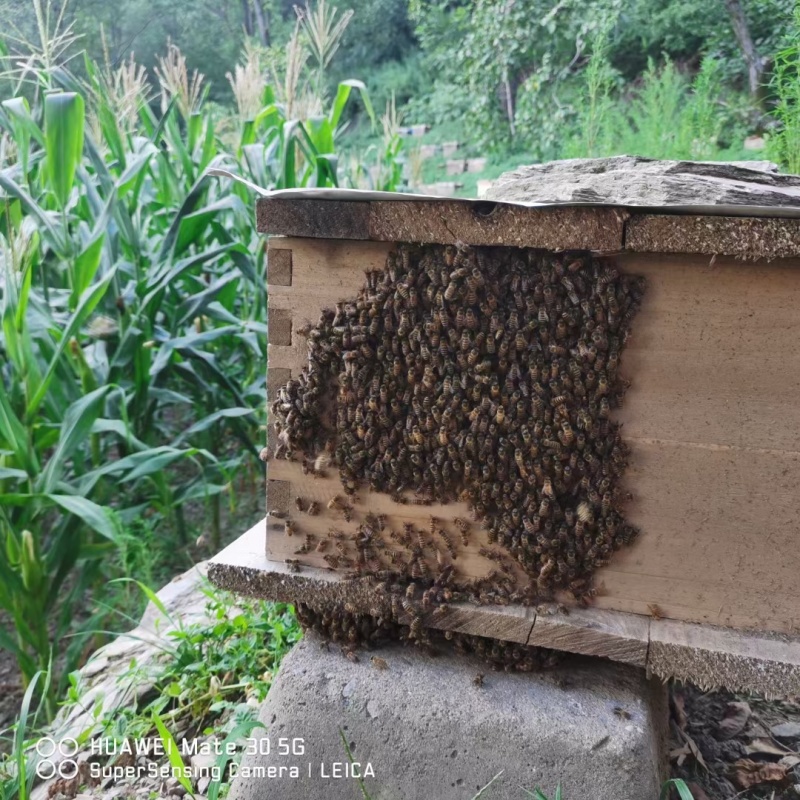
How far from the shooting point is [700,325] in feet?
4.50

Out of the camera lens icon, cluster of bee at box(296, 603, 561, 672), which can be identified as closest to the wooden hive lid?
cluster of bee at box(296, 603, 561, 672)

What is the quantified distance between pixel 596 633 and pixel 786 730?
3.07ft

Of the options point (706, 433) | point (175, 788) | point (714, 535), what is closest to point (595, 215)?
point (706, 433)

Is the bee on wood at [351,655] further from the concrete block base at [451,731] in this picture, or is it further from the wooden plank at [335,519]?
the wooden plank at [335,519]

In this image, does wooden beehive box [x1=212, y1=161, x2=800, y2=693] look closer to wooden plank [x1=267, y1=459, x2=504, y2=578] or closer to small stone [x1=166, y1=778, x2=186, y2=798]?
wooden plank [x1=267, y1=459, x2=504, y2=578]

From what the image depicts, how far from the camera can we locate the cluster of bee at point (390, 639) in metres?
1.69

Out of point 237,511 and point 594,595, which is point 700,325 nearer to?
point 594,595

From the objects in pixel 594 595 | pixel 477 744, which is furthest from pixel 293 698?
pixel 594 595

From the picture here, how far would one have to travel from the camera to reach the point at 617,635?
4.84ft

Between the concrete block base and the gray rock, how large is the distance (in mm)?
1110

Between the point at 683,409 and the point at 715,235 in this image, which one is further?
the point at 683,409

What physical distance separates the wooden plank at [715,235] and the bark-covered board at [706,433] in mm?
59

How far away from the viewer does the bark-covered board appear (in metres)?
1.35

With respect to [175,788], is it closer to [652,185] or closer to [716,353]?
[716,353]
